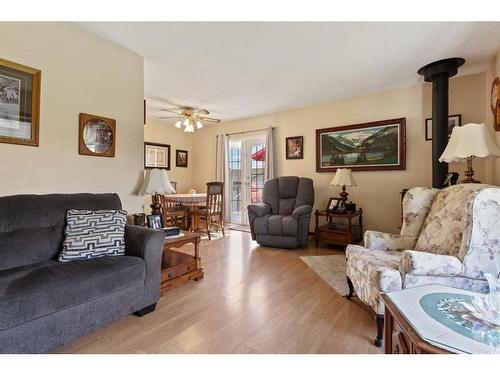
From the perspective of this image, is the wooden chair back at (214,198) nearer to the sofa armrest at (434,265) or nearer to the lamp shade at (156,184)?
the lamp shade at (156,184)

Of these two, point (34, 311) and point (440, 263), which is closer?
point (34, 311)

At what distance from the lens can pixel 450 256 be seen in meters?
1.55

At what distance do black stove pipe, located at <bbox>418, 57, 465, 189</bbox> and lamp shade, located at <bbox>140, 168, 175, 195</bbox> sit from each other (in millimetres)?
3117

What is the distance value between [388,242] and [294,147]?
287 cm

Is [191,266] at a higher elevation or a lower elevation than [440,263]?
lower

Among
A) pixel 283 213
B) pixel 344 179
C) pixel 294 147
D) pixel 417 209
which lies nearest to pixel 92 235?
pixel 417 209

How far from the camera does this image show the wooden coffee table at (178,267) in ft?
7.23

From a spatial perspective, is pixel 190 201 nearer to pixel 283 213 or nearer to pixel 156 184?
pixel 283 213
